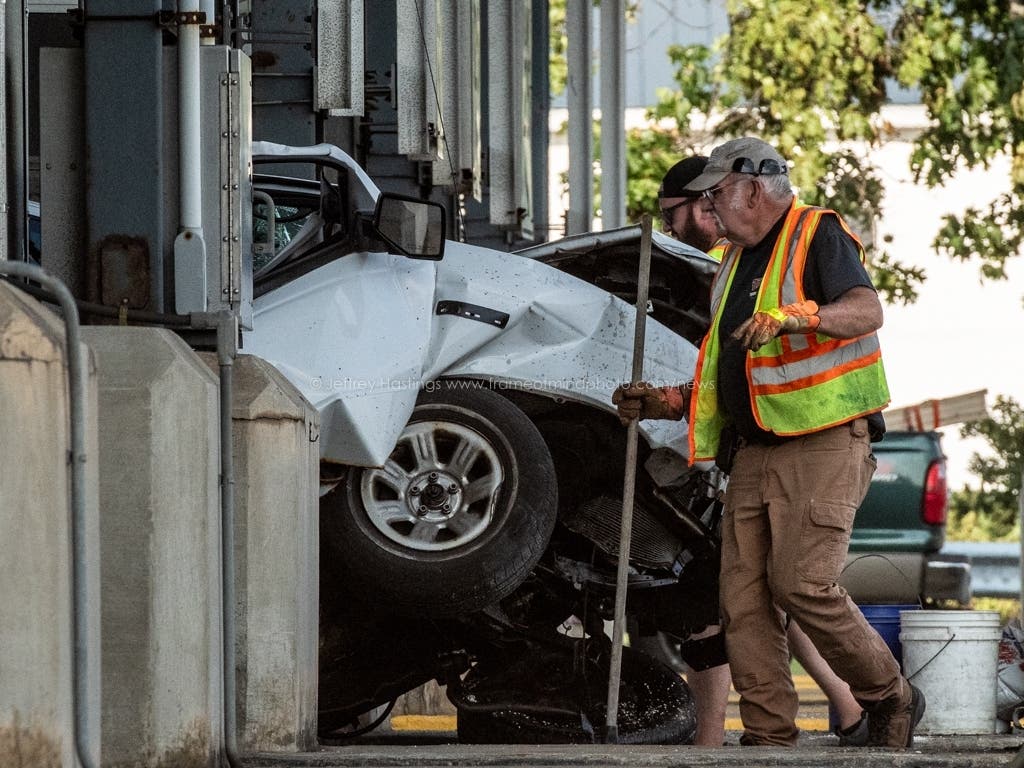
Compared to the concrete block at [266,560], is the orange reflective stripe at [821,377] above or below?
above

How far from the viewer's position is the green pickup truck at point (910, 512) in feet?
43.2

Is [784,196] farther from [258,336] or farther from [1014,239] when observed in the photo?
[1014,239]

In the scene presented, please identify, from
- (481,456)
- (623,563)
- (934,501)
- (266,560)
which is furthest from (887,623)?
(934,501)

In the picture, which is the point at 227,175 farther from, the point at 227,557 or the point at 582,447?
the point at 582,447

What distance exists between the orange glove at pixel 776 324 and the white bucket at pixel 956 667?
1601 mm

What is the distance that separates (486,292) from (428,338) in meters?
0.35

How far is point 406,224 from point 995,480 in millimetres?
14159

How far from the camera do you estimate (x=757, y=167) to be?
6.56 m

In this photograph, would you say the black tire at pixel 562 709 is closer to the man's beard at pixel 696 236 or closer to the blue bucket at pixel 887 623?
the blue bucket at pixel 887 623

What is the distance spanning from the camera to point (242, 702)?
5801 mm

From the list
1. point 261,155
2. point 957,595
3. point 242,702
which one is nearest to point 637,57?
point 957,595

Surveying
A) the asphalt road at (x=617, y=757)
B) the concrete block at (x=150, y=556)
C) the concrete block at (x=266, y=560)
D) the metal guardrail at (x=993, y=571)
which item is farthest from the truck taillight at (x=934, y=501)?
the concrete block at (x=150, y=556)

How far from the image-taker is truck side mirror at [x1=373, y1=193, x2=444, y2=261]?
6949 millimetres

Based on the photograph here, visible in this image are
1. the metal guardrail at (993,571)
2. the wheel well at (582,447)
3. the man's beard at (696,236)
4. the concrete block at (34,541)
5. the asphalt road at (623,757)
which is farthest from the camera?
the metal guardrail at (993,571)
